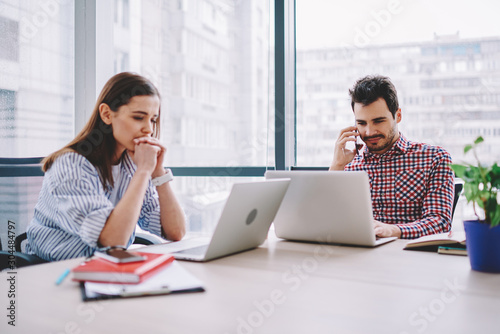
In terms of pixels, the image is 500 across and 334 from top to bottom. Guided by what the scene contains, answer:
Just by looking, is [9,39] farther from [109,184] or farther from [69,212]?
[69,212]

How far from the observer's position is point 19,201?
2.58 meters

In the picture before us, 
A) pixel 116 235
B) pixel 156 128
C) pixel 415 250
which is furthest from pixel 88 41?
pixel 415 250

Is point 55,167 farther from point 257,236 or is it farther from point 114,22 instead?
point 114,22

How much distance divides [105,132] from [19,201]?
117cm

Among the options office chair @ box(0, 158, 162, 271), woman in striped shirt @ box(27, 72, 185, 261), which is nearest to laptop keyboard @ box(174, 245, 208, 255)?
woman in striped shirt @ box(27, 72, 185, 261)

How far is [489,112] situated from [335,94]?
97 centimetres

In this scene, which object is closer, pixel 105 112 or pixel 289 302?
pixel 289 302

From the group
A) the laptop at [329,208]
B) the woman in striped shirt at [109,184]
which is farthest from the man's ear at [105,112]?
the laptop at [329,208]

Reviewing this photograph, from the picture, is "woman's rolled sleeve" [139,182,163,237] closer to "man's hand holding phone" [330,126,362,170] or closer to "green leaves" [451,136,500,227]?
"man's hand holding phone" [330,126,362,170]

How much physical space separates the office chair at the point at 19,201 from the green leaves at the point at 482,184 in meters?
1.18

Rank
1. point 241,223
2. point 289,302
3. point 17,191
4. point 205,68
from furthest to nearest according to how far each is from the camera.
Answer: point 205,68, point 17,191, point 241,223, point 289,302

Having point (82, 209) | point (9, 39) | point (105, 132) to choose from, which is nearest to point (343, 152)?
point (105, 132)

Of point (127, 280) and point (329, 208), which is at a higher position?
point (329, 208)

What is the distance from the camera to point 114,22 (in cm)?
352
